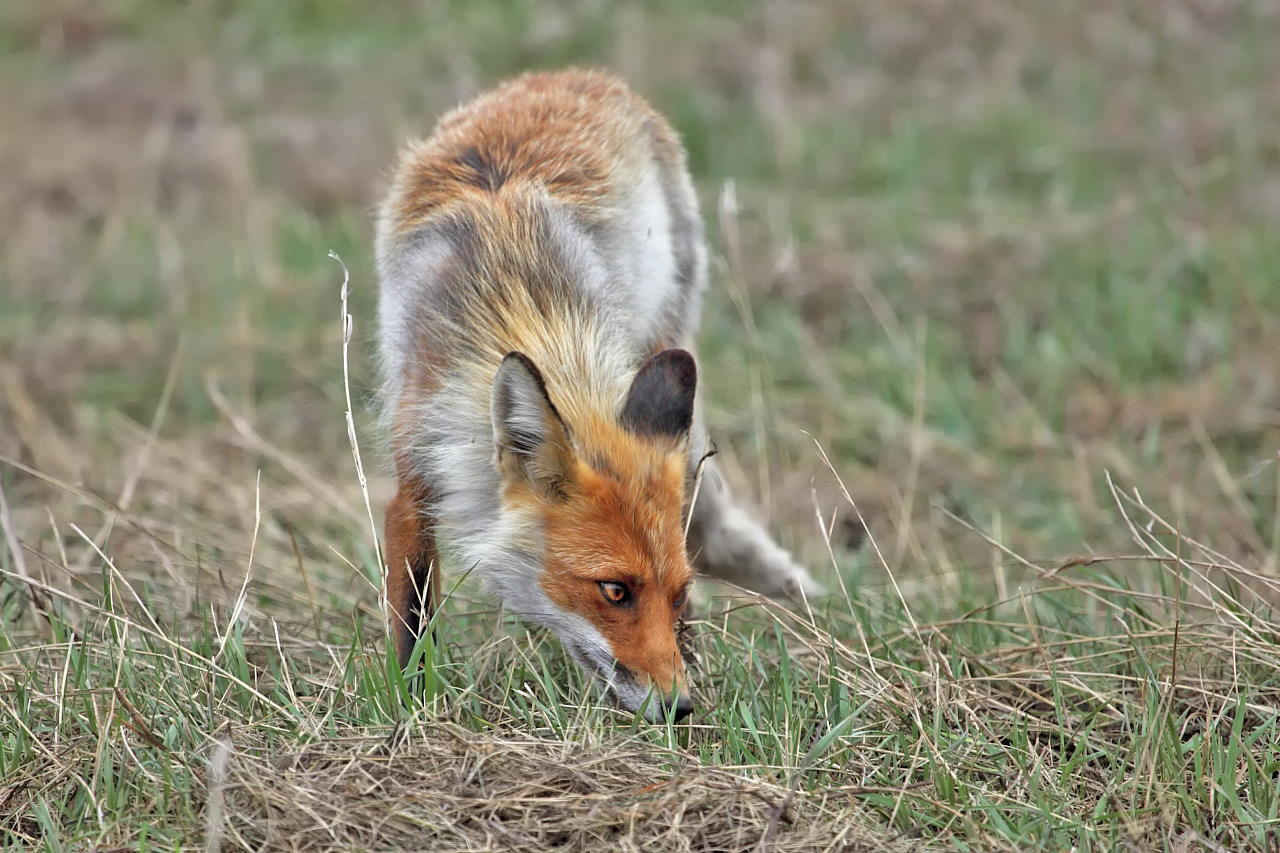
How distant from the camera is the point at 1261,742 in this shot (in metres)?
4.11

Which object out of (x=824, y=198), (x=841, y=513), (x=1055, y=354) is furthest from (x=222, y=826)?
(x=824, y=198)

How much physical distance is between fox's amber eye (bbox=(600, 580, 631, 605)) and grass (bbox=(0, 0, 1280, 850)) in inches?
13.7

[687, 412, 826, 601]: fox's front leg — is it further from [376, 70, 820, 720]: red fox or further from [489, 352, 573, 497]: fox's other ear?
[489, 352, 573, 497]: fox's other ear

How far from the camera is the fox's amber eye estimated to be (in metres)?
4.01

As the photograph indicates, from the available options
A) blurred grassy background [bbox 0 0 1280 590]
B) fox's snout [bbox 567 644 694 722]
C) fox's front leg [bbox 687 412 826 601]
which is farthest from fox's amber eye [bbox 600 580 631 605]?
blurred grassy background [bbox 0 0 1280 590]

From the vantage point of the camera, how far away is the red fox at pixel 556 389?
4.07 meters

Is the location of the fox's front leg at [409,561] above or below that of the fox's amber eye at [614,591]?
below

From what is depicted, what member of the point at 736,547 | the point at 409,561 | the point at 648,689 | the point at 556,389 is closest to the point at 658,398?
the point at 556,389

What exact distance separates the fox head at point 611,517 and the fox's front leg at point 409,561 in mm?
430

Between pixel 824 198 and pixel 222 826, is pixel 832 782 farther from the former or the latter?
pixel 824 198

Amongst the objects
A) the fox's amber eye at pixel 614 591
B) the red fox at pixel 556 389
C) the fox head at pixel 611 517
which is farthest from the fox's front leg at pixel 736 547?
the fox's amber eye at pixel 614 591

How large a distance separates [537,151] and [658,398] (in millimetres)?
1547

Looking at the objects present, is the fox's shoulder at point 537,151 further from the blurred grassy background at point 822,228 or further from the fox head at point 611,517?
the fox head at point 611,517

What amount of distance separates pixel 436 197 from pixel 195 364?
12.2ft
